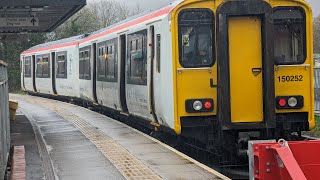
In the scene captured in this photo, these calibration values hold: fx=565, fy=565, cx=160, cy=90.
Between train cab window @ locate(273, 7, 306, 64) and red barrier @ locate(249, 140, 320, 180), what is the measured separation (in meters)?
4.22

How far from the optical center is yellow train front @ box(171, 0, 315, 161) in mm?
9312

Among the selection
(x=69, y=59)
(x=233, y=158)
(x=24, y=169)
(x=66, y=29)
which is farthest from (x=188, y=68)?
(x=66, y=29)

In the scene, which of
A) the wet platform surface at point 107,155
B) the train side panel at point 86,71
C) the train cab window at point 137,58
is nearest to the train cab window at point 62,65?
the train side panel at point 86,71

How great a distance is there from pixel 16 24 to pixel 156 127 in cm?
583

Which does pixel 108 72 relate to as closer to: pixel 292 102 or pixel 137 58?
pixel 137 58

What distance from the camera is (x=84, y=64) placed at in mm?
21359

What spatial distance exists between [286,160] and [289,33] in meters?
4.99

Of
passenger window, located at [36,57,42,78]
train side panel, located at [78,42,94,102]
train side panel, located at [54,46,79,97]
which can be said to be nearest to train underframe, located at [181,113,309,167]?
train side panel, located at [78,42,94,102]

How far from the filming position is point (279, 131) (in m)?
9.79

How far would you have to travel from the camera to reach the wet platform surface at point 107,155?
8320 millimetres

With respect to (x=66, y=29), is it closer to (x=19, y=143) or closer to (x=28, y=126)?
(x=28, y=126)

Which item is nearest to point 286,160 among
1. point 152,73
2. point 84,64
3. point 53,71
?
point 152,73

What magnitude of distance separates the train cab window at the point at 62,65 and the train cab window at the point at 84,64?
3913 millimetres

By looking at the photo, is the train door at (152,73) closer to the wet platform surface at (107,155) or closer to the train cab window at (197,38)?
the wet platform surface at (107,155)
